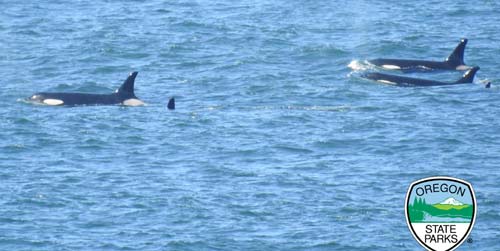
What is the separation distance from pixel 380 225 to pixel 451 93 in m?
16.3

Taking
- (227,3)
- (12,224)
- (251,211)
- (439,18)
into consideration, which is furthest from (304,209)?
(227,3)

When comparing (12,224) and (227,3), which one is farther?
(227,3)

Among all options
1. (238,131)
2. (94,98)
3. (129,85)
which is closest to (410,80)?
(238,131)

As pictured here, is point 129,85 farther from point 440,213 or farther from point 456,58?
point 440,213

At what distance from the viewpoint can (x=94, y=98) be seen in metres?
49.4

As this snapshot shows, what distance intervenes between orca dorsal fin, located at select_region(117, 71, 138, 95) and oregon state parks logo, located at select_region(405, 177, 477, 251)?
26246 millimetres

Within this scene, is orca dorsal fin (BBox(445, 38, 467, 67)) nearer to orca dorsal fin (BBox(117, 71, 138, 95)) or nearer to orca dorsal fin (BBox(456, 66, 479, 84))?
orca dorsal fin (BBox(456, 66, 479, 84))

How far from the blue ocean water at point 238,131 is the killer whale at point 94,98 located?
59cm

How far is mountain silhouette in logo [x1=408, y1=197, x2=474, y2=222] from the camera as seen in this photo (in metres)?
22.9

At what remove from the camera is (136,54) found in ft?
198

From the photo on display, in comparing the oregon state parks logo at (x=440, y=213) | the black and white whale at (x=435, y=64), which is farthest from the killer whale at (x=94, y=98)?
the oregon state parks logo at (x=440, y=213)

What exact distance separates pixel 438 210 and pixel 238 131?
23090 millimetres

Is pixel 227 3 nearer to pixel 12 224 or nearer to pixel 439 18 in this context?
pixel 439 18

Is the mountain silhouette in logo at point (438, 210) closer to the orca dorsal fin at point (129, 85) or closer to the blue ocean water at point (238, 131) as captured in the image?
the blue ocean water at point (238, 131)
